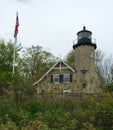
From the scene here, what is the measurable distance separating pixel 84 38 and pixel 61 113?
29.4 m

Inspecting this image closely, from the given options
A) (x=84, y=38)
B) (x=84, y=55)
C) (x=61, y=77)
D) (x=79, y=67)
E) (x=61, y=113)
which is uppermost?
(x=84, y=38)

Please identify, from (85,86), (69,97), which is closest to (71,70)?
(85,86)

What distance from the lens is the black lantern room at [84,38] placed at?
147 ft

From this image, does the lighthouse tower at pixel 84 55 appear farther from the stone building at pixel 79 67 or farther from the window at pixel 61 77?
the window at pixel 61 77

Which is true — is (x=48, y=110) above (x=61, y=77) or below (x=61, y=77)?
below

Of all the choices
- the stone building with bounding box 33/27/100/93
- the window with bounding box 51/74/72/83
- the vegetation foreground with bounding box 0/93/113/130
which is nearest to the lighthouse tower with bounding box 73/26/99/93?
the stone building with bounding box 33/27/100/93

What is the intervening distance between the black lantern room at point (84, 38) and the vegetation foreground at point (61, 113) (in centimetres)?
2589

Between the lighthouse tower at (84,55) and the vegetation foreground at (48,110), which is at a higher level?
the lighthouse tower at (84,55)

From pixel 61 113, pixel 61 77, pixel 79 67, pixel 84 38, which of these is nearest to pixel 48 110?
pixel 61 113

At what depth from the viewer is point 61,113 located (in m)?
16.3

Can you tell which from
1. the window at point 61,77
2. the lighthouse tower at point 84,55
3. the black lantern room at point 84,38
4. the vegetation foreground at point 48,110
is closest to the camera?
the vegetation foreground at point 48,110

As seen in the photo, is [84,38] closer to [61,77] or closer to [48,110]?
[61,77]

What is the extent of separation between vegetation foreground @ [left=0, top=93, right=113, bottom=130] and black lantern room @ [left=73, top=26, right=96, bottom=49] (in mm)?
25892

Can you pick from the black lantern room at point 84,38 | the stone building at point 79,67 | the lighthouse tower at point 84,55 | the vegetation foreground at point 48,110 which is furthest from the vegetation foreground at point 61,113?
the black lantern room at point 84,38
